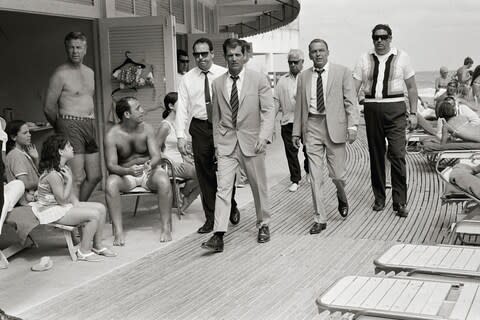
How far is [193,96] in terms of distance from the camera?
6.43m

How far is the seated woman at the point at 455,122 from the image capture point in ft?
27.5

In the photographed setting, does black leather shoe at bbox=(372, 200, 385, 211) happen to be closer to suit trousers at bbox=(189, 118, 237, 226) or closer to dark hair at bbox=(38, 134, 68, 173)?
suit trousers at bbox=(189, 118, 237, 226)

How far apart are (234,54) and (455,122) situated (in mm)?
3968

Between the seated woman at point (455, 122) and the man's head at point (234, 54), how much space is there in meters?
3.47

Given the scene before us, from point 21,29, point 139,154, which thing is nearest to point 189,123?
point 139,154

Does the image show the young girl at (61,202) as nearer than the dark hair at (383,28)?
Yes

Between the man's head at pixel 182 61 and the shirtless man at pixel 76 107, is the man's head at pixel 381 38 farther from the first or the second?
the man's head at pixel 182 61

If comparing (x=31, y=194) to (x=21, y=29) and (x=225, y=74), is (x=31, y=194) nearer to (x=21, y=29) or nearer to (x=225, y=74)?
(x=225, y=74)

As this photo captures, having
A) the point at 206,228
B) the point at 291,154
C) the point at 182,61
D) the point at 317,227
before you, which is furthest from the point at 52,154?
the point at 182,61

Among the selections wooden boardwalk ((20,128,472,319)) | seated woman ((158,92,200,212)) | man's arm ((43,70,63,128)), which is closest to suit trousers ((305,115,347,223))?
wooden boardwalk ((20,128,472,319))

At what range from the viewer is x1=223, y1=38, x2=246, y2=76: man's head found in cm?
587

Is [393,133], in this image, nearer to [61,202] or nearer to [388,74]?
[388,74]

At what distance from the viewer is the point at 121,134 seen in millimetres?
6262

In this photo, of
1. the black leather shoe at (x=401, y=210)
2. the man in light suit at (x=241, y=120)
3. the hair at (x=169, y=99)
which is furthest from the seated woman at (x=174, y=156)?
the black leather shoe at (x=401, y=210)
